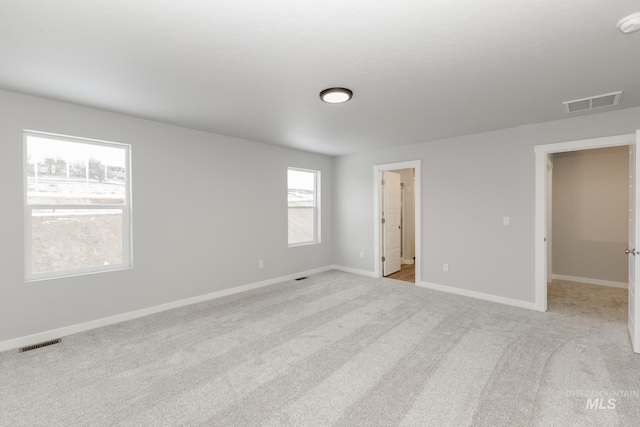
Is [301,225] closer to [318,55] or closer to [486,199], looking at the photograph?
[486,199]

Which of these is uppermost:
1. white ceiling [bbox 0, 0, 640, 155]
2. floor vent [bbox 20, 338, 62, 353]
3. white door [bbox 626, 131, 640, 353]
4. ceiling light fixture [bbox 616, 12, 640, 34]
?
white ceiling [bbox 0, 0, 640, 155]

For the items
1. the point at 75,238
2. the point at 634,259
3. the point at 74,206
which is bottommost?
the point at 634,259

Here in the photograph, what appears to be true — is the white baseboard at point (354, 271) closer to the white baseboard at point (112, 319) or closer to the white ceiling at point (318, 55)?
the white baseboard at point (112, 319)

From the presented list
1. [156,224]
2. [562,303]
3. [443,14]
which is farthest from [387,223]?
[443,14]

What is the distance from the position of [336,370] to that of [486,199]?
132 inches

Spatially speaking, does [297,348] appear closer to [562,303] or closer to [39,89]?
[39,89]

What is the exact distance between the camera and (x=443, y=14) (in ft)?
5.57

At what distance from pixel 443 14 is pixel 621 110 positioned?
3145mm

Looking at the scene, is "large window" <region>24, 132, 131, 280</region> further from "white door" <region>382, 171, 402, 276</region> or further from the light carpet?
"white door" <region>382, 171, 402, 276</region>

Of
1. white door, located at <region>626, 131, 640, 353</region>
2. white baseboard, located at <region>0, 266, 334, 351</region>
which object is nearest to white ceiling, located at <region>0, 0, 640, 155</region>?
white door, located at <region>626, 131, 640, 353</region>

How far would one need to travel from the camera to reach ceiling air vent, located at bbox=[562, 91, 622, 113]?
115 inches

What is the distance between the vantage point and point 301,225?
587cm

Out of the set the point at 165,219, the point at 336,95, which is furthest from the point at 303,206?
the point at 336,95

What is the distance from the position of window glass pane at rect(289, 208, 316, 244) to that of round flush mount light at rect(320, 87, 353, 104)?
3.02 meters
